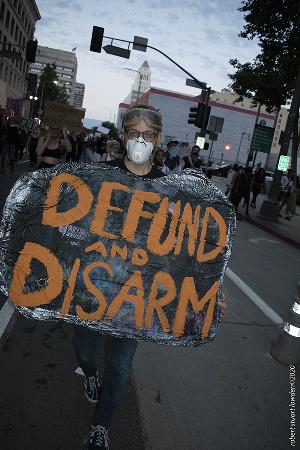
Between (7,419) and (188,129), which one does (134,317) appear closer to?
(7,419)

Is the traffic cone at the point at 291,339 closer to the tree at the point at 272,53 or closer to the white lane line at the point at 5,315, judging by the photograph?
the white lane line at the point at 5,315

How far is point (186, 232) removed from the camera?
2.58 meters

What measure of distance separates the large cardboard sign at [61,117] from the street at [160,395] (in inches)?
196

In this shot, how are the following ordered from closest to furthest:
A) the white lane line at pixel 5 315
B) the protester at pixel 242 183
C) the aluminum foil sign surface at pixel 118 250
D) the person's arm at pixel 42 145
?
1. the aluminum foil sign surface at pixel 118 250
2. the white lane line at pixel 5 315
3. the person's arm at pixel 42 145
4. the protester at pixel 242 183

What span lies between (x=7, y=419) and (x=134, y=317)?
1071 millimetres

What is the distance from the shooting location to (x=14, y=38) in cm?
5359

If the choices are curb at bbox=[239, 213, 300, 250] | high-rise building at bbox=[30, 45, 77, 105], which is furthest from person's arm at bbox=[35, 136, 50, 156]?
high-rise building at bbox=[30, 45, 77, 105]

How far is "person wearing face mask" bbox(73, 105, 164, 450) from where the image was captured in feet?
8.29

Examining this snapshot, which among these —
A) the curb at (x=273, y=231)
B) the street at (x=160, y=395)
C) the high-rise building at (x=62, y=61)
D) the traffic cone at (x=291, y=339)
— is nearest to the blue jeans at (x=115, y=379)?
the street at (x=160, y=395)

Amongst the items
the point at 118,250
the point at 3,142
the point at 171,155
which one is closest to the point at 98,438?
the point at 118,250

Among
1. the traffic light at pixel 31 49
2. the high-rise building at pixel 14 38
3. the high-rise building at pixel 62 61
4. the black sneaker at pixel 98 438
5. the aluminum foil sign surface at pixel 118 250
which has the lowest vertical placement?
the black sneaker at pixel 98 438

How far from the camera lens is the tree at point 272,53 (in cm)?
1783

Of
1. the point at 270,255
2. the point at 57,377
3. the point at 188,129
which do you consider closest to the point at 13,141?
the point at 270,255

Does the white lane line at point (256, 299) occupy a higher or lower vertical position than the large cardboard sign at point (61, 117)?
lower
